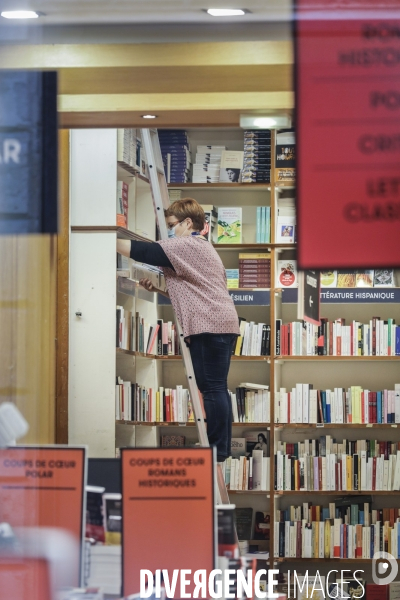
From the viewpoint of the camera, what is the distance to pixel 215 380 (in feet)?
13.9

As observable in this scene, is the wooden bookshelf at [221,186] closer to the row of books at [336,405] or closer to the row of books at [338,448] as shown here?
the row of books at [336,405]

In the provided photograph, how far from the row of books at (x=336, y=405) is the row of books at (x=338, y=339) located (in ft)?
0.88

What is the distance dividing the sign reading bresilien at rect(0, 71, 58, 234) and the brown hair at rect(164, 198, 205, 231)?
2220 millimetres

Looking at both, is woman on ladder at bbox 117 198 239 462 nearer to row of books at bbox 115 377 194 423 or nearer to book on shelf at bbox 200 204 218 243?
row of books at bbox 115 377 194 423

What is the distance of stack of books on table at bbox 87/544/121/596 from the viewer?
7.72ft

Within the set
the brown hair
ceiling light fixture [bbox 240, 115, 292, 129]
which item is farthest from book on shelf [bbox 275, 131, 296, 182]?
ceiling light fixture [bbox 240, 115, 292, 129]

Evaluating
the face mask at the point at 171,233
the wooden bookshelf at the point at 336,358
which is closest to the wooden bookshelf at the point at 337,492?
the wooden bookshelf at the point at 336,358

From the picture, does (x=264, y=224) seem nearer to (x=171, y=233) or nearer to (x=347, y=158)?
(x=171, y=233)

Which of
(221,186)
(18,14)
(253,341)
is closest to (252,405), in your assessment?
(253,341)

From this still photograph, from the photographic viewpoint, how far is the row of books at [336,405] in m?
6.56

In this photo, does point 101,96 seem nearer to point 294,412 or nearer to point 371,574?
point 294,412

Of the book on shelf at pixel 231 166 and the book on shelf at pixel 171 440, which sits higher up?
the book on shelf at pixel 231 166

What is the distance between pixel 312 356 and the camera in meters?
6.57

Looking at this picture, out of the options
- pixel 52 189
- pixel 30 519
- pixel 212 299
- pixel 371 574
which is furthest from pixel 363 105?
pixel 371 574
